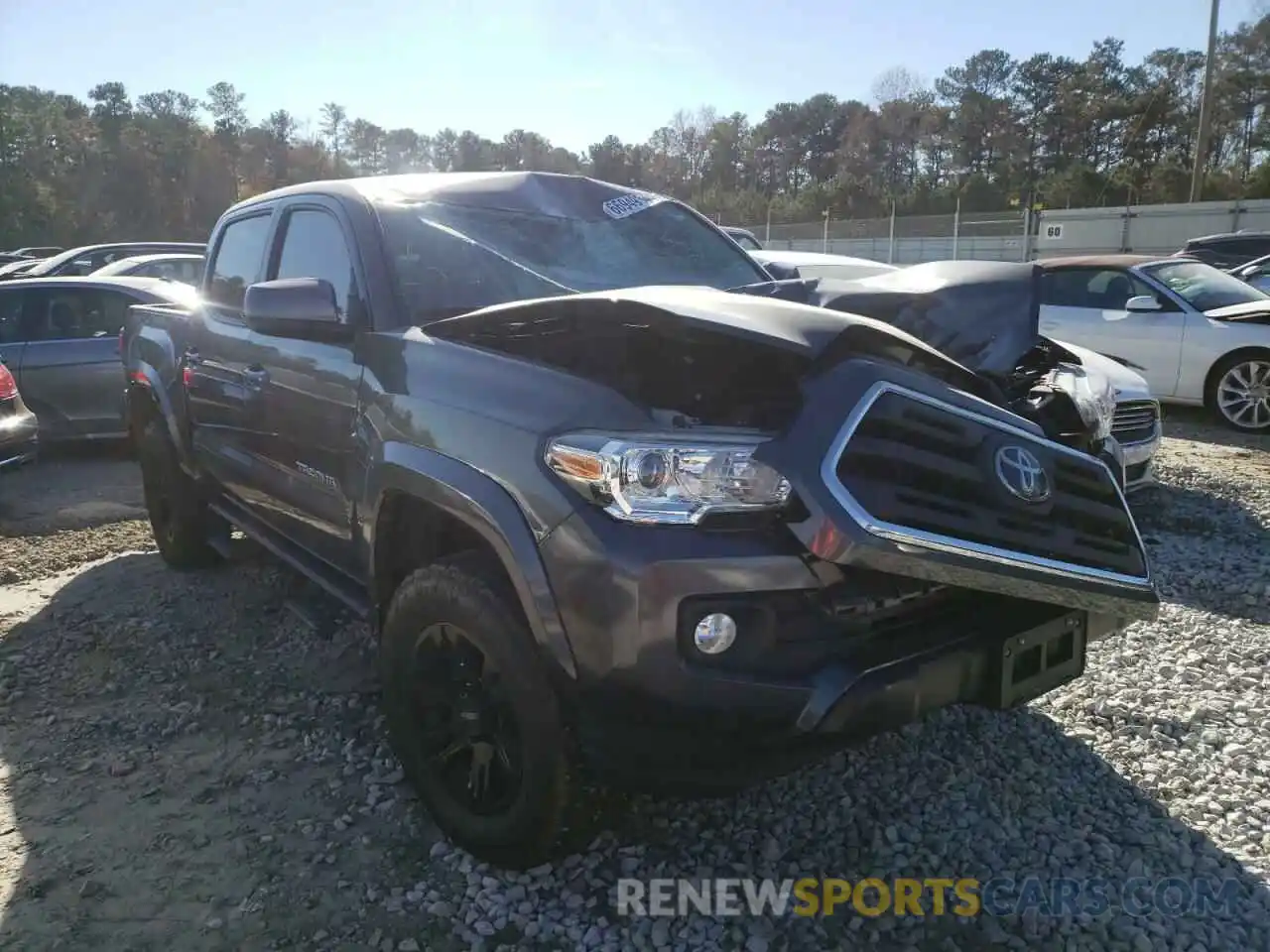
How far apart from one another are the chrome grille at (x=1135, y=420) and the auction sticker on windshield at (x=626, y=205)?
3.26m

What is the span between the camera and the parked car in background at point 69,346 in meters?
7.97

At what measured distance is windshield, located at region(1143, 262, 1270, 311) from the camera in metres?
8.69

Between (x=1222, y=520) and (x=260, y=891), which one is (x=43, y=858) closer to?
(x=260, y=891)

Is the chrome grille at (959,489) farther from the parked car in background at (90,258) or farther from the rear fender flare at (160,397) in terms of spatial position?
the parked car in background at (90,258)

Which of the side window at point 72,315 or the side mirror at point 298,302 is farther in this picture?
the side window at point 72,315

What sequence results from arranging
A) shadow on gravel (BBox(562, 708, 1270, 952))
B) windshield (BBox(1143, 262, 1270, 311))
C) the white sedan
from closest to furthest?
1. shadow on gravel (BBox(562, 708, 1270, 952))
2. the white sedan
3. windshield (BBox(1143, 262, 1270, 311))

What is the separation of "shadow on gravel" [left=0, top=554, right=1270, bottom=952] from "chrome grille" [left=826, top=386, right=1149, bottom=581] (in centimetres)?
86

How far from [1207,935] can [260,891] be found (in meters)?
2.39

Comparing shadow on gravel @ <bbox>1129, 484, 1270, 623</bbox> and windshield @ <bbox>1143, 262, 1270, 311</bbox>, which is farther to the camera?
windshield @ <bbox>1143, 262, 1270, 311</bbox>

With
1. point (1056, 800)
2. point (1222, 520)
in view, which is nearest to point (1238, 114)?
point (1222, 520)

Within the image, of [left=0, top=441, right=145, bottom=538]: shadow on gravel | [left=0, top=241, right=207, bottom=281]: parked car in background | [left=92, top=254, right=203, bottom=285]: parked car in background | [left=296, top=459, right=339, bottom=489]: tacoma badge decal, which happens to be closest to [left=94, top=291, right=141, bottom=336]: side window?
[left=0, top=441, right=145, bottom=538]: shadow on gravel

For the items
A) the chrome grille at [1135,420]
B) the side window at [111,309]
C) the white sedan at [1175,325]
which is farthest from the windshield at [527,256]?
the side window at [111,309]

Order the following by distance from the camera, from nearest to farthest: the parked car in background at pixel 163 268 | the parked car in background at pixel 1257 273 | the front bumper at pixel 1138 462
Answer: the front bumper at pixel 1138 462 < the parked car in background at pixel 163 268 < the parked car in background at pixel 1257 273

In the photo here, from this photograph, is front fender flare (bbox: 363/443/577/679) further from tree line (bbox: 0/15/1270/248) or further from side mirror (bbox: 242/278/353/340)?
tree line (bbox: 0/15/1270/248)
